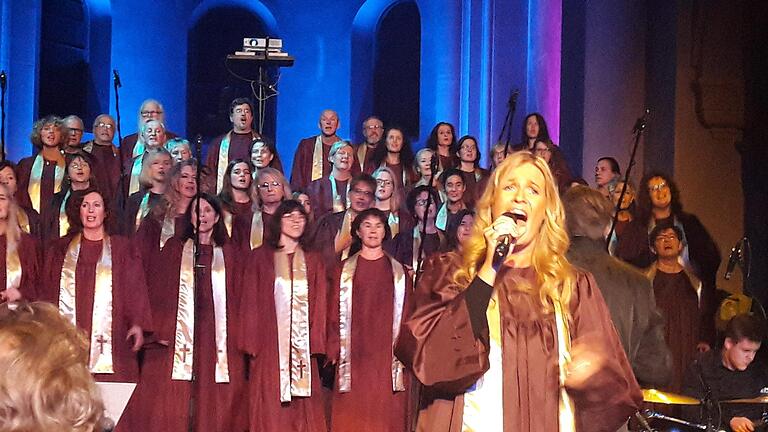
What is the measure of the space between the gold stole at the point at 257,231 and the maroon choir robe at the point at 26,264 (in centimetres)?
166

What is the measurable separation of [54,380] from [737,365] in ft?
17.2

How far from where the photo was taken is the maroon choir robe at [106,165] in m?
10.4

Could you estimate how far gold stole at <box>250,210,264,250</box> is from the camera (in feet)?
29.4

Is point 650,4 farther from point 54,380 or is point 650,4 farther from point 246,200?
point 54,380

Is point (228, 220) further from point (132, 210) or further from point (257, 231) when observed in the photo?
point (132, 210)

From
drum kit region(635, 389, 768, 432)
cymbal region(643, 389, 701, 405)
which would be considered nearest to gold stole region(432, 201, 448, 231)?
drum kit region(635, 389, 768, 432)

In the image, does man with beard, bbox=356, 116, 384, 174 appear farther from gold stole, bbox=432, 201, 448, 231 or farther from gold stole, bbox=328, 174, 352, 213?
gold stole, bbox=432, 201, 448, 231

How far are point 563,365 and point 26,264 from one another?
4.98m

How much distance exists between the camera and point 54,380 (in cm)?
194

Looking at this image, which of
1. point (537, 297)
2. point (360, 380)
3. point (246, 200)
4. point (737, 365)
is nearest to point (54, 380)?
point (537, 297)

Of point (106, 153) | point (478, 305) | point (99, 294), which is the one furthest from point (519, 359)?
point (106, 153)

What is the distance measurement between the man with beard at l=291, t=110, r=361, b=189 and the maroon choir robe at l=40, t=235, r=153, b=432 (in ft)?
11.3

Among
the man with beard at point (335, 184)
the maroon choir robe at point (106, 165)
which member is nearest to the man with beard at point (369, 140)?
the man with beard at point (335, 184)

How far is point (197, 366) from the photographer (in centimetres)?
805
